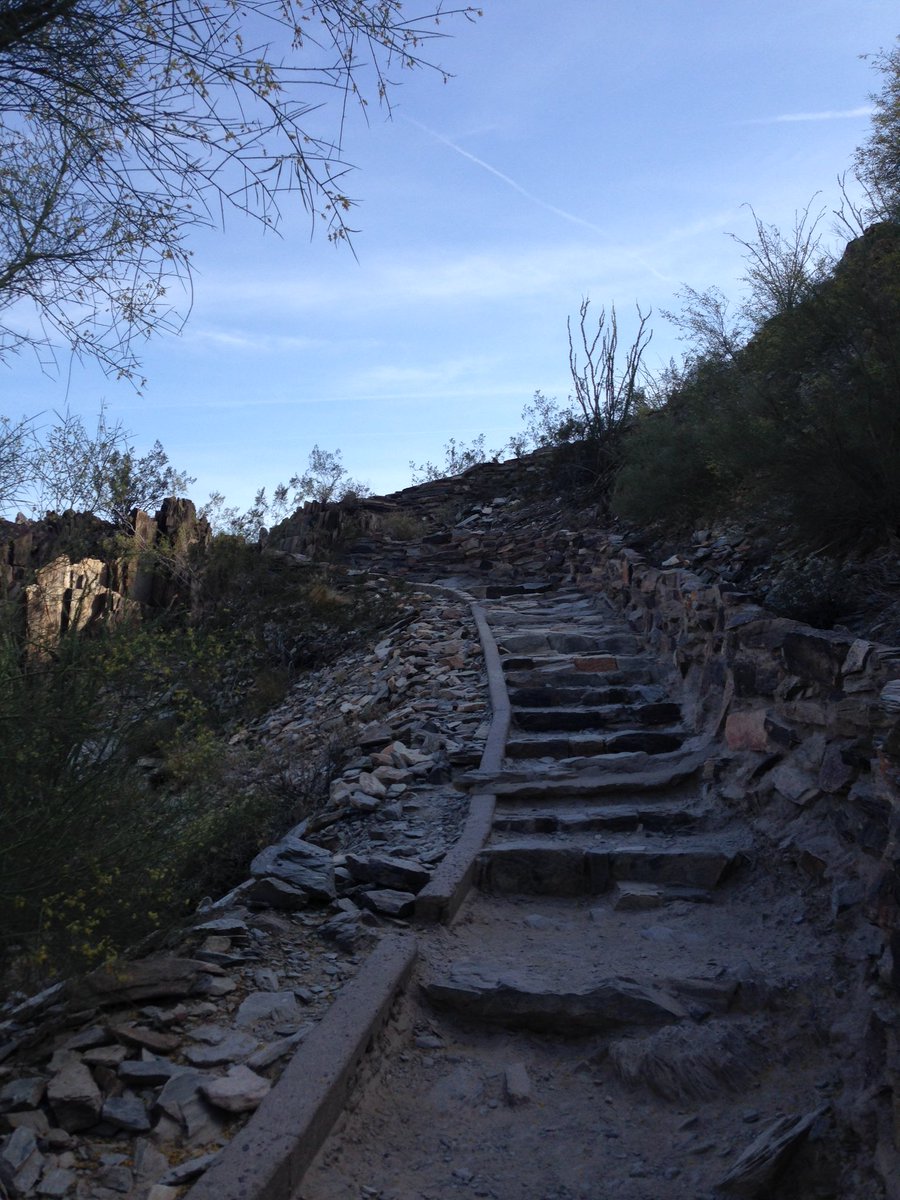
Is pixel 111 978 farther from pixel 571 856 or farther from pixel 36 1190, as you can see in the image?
pixel 571 856

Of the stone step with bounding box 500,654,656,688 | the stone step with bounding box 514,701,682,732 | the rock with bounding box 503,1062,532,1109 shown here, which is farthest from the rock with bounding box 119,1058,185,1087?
the stone step with bounding box 500,654,656,688

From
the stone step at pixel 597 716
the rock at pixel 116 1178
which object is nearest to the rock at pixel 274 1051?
the rock at pixel 116 1178

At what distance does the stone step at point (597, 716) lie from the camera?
20.8 feet

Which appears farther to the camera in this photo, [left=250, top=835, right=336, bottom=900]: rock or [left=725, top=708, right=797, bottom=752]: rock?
[left=725, top=708, right=797, bottom=752]: rock

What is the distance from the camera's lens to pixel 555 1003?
11.5ft

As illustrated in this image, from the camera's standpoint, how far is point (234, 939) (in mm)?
3768

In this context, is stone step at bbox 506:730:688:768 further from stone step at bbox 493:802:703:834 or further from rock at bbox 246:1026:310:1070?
rock at bbox 246:1026:310:1070

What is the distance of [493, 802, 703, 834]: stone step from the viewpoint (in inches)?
197

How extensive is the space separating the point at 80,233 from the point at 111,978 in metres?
2.64

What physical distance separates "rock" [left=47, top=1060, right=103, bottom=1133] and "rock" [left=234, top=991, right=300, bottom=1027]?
1.95ft

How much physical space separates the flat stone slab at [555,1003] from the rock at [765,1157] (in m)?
0.65

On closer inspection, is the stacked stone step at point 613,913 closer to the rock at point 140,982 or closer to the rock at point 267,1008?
the rock at point 267,1008

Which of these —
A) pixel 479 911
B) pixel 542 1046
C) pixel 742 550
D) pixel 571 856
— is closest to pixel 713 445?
pixel 742 550

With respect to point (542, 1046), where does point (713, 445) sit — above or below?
above
